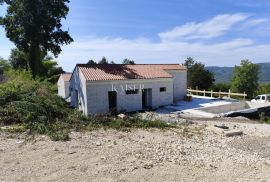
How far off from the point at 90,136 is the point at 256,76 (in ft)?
145

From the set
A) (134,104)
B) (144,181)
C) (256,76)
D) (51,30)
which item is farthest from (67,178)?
(256,76)

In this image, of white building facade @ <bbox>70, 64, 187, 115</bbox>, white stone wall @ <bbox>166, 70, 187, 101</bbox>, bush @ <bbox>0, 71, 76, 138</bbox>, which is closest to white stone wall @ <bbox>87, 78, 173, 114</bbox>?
white building facade @ <bbox>70, 64, 187, 115</bbox>

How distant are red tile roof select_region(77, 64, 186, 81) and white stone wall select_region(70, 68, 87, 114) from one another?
0.64 meters

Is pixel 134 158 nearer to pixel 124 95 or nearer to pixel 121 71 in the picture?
pixel 124 95

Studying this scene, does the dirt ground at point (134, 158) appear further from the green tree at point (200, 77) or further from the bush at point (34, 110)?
the green tree at point (200, 77)

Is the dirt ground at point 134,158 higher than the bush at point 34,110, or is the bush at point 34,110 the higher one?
the bush at point 34,110

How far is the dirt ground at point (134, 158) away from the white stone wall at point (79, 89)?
10174 millimetres

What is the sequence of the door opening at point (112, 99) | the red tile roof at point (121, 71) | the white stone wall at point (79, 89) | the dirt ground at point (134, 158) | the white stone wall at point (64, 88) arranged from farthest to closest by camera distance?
the white stone wall at point (64, 88), the door opening at point (112, 99), the red tile roof at point (121, 71), the white stone wall at point (79, 89), the dirt ground at point (134, 158)

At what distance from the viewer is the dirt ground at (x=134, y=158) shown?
7.95 m

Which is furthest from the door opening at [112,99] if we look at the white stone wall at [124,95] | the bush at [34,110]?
the bush at [34,110]

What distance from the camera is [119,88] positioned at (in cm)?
2444

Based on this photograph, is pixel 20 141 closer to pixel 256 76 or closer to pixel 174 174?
pixel 174 174

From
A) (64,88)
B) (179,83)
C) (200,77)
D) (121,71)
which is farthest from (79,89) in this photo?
(200,77)

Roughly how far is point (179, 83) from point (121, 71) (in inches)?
313
